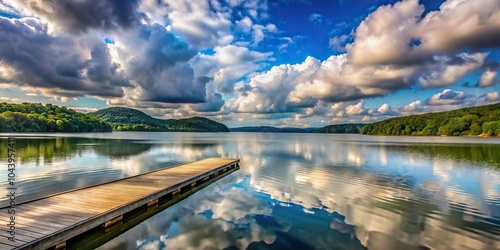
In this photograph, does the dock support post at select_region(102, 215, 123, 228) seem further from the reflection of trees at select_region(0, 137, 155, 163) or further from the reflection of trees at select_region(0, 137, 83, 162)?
the reflection of trees at select_region(0, 137, 83, 162)

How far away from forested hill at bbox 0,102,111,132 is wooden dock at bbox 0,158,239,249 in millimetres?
121120

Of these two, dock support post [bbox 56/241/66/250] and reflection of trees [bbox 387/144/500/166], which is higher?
dock support post [bbox 56/241/66/250]

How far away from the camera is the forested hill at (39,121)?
4006 inches

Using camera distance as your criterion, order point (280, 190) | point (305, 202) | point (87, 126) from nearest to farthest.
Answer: point (305, 202)
point (280, 190)
point (87, 126)

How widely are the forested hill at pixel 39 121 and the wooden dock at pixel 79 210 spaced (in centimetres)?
12112

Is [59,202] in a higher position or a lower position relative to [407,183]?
higher

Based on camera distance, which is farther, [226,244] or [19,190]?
[19,190]

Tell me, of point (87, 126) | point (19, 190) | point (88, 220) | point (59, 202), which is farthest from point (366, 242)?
point (87, 126)

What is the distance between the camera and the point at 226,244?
26.9 feet

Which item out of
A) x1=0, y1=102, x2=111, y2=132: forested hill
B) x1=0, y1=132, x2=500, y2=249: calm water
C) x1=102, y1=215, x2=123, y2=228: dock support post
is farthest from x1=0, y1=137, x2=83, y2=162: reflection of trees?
x1=0, y1=102, x2=111, y2=132: forested hill

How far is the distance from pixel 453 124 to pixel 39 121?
18212cm

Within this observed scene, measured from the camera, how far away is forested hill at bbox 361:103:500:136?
10938 centimetres

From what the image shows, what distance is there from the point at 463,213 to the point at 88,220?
14757mm

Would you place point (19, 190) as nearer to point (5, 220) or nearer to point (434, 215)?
point (5, 220)
